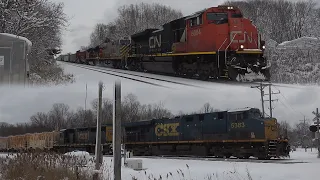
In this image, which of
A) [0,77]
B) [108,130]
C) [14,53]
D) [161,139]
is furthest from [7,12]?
[108,130]

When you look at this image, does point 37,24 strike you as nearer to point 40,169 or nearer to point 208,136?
point 40,169

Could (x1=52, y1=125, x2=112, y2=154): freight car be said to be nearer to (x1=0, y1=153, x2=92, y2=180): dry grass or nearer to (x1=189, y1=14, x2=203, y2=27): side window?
(x1=0, y1=153, x2=92, y2=180): dry grass

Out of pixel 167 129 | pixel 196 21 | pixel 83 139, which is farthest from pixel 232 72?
pixel 83 139

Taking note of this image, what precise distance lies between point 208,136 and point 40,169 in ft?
27.0

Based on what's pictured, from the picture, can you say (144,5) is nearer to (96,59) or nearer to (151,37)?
(151,37)

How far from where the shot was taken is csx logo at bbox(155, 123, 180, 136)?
53.7 ft

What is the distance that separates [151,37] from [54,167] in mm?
4386

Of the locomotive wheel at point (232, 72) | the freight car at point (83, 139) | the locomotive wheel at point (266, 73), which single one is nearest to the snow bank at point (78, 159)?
the locomotive wheel at point (232, 72)

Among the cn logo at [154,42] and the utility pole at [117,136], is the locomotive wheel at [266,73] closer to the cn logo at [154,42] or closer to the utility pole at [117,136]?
the cn logo at [154,42]

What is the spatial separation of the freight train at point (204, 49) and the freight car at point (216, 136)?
17.7 feet

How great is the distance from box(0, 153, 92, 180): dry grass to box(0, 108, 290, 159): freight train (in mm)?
1516

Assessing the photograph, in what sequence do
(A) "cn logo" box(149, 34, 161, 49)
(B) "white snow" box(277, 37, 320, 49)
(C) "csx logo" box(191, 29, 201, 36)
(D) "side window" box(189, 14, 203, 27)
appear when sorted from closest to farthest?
(B) "white snow" box(277, 37, 320, 49), (C) "csx logo" box(191, 29, 201, 36), (D) "side window" box(189, 14, 203, 27), (A) "cn logo" box(149, 34, 161, 49)

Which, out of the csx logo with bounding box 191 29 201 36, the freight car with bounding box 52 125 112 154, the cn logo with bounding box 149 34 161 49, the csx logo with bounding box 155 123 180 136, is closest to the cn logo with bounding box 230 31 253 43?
the csx logo with bounding box 191 29 201 36

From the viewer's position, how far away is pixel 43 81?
19.8 ft
